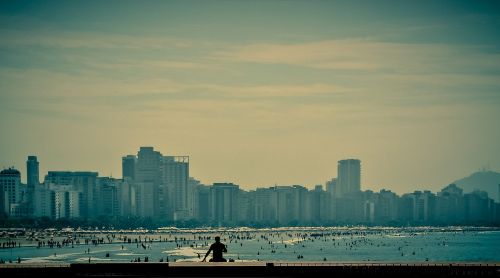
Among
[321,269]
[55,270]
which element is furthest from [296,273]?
[55,270]

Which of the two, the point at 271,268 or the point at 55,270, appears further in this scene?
the point at 55,270

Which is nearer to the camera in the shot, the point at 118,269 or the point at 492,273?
the point at 118,269

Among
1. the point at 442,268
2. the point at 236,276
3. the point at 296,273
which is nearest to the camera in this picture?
the point at 236,276

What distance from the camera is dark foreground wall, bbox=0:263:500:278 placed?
99.8ft

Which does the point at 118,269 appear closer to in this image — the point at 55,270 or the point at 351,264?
the point at 55,270

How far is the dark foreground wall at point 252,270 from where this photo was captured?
99.8 feet

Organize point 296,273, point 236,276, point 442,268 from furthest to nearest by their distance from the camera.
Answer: point 442,268, point 296,273, point 236,276

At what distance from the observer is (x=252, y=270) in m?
30.5

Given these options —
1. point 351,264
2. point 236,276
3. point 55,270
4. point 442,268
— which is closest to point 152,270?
point 236,276

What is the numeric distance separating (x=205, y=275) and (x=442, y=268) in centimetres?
1155

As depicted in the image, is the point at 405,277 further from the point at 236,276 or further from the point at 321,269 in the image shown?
the point at 236,276

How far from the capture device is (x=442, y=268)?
3669 cm

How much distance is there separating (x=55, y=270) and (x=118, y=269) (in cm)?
440

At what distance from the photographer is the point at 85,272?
3153cm
